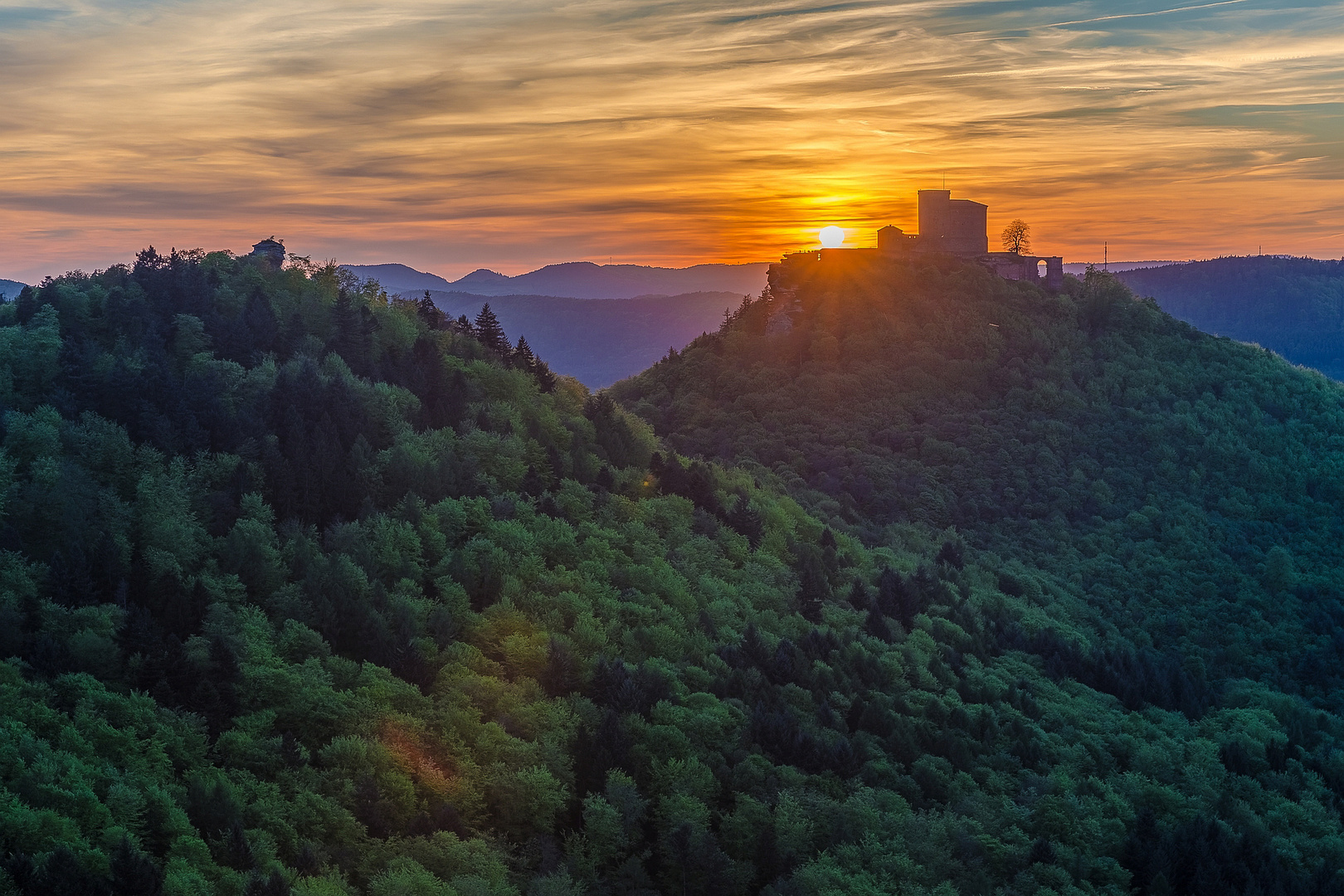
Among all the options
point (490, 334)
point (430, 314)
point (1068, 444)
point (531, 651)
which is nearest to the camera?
point (531, 651)

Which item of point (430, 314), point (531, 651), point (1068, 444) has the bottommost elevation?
point (531, 651)

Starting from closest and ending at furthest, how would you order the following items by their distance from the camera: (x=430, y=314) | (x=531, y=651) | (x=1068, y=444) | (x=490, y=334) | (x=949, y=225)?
(x=531, y=651) < (x=430, y=314) < (x=490, y=334) < (x=1068, y=444) < (x=949, y=225)

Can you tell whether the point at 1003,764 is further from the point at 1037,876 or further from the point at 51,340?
the point at 51,340

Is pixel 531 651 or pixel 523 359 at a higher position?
pixel 523 359

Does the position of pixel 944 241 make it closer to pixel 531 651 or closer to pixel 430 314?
pixel 430 314

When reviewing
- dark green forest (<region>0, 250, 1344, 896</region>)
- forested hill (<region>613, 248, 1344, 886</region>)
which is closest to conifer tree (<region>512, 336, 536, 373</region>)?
dark green forest (<region>0, 250, 1344, 896</region>)

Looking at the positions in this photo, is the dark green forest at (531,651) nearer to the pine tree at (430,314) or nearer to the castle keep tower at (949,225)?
the pine tree at (430,314)

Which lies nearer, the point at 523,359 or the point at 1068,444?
the point at 523,359

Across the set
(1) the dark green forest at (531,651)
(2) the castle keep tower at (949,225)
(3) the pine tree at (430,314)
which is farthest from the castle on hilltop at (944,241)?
(3) the pine tree at (430,314)

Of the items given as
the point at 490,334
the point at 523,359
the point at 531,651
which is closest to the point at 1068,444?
the point at 523,359
